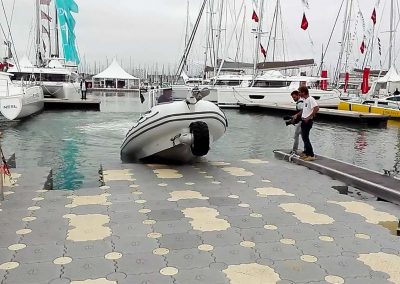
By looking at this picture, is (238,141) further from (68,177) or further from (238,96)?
(238,96)

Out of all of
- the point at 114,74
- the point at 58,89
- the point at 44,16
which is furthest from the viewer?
the point at 114,74

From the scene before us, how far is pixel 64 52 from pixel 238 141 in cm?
2476

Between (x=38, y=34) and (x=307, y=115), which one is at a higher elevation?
(x=38, y=34)

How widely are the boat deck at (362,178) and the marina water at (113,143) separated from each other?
311 cm

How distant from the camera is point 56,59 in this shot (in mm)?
33406

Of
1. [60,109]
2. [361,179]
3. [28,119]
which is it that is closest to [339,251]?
[361,179]

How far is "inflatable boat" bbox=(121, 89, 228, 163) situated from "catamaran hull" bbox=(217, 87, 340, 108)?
23872mm

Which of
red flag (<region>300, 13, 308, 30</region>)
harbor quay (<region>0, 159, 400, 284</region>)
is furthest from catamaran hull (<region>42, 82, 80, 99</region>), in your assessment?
harbor quay (<region>0, 159, 400, 284</region>)

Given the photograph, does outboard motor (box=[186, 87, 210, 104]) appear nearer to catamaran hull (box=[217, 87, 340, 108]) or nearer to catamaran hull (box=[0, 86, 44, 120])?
catamaran hull (box=[0, 86, 44, 120])

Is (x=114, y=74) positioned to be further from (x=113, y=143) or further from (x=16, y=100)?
(x=113, y=143)

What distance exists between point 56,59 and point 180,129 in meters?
28.2

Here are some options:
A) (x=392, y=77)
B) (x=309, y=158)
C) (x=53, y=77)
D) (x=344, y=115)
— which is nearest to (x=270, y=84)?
(x=392, y=77)

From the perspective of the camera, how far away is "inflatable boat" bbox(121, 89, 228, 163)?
7848mm

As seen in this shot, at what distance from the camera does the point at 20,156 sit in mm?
11758
